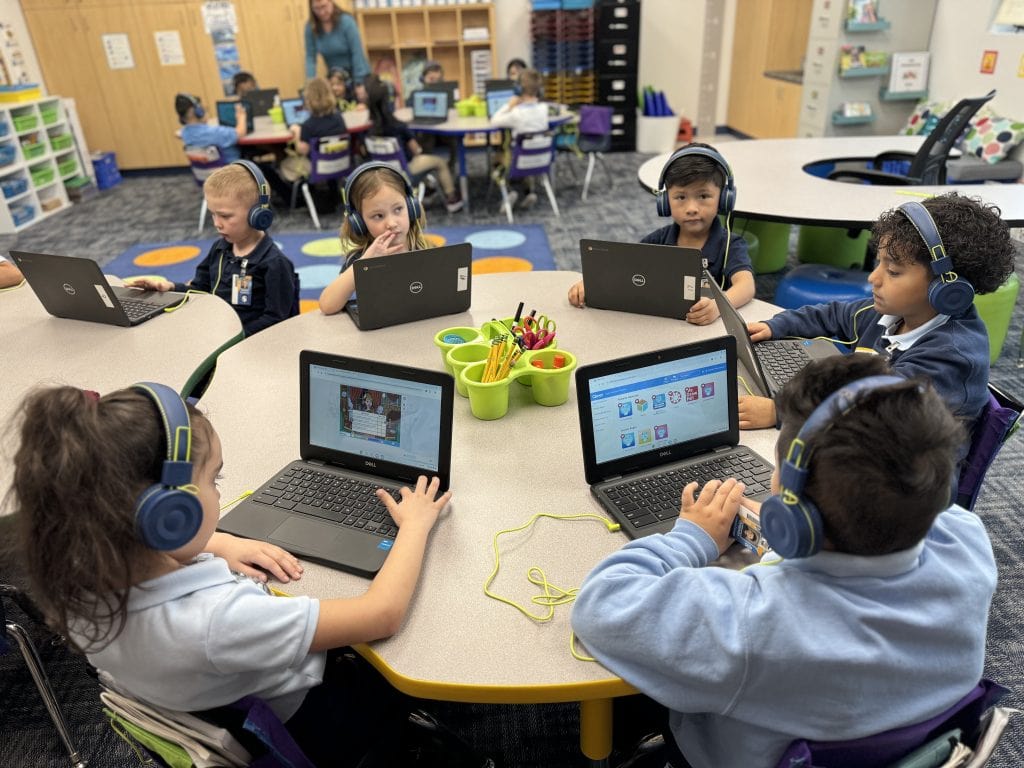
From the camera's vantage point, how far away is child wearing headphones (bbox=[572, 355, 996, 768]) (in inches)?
30.6

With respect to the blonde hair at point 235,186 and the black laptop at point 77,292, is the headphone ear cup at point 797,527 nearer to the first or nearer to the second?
the black laptop at point 77,292

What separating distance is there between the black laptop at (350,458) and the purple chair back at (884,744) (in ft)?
2.17

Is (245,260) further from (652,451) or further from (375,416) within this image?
(652,451)

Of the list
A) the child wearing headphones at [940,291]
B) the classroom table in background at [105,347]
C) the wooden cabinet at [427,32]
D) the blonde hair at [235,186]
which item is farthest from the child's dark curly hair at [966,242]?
the wooden cabinet at [427,32]

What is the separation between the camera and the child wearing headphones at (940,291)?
59.1 inches

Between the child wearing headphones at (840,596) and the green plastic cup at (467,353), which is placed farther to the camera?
the green plastic cup at (467,353)

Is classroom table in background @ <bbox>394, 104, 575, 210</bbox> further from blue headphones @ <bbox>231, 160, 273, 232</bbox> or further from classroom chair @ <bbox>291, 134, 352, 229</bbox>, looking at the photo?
blue headphones @ <bbox>231, 160, 273, 232</bbox>

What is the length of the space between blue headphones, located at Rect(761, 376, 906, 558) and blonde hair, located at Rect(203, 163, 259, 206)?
2.05 meters

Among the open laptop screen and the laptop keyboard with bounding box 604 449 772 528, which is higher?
the open laptop screen

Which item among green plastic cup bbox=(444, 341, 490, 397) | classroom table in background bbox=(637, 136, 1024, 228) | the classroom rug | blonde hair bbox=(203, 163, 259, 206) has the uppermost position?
blonde hair bbox=(203, 163, 259, 206)

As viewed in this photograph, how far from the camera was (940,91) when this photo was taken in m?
5.48

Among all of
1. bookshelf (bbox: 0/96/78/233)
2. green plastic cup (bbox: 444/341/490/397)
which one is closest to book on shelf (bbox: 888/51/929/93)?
green plastic cup (bbox: 444/341/490/397)

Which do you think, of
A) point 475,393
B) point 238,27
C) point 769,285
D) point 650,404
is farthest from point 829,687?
point 238,27

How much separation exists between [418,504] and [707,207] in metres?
1.56
